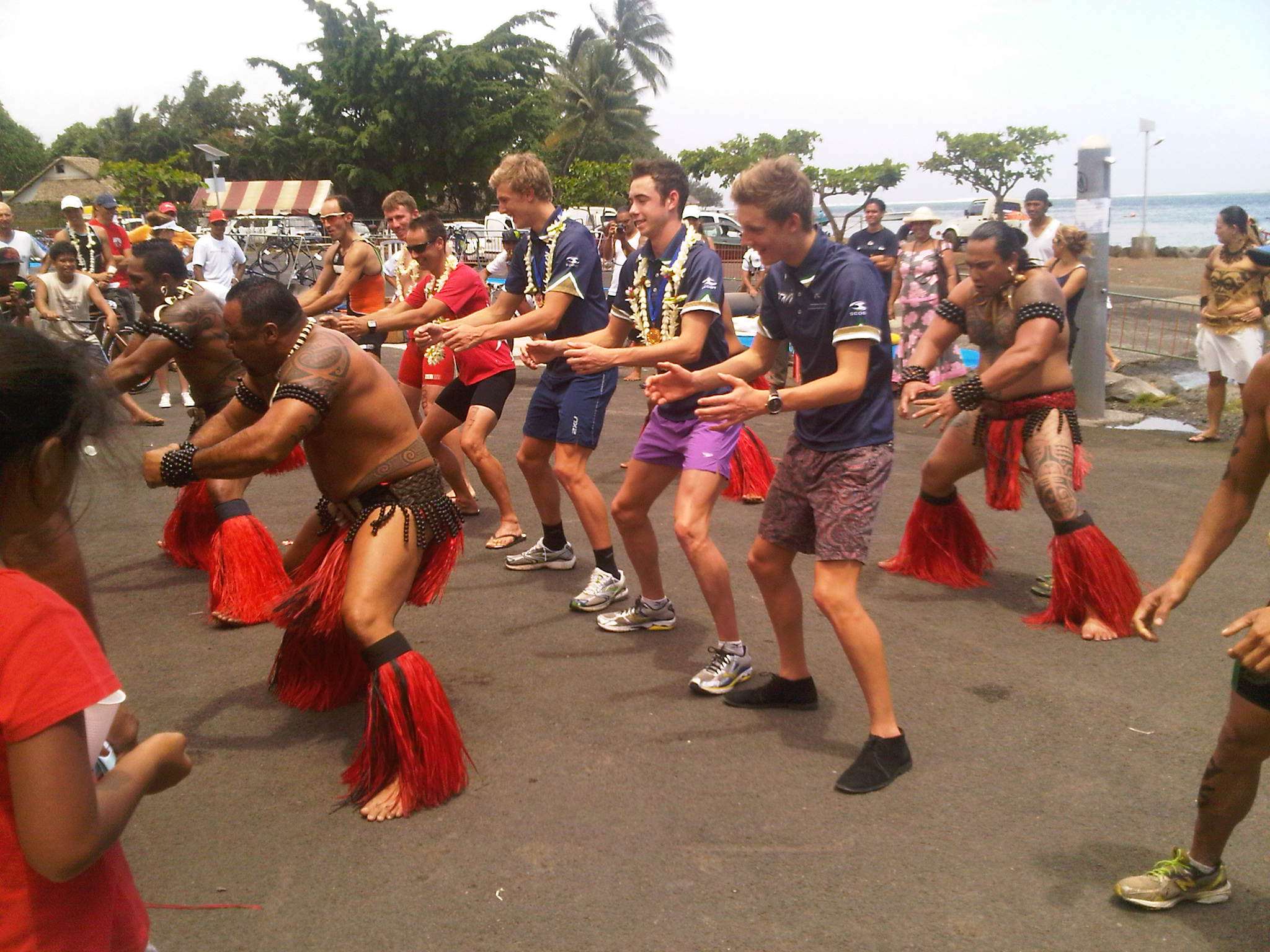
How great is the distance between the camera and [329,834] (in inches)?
133

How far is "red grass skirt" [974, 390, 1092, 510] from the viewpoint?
17.4ft

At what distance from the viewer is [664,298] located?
4.88 metres

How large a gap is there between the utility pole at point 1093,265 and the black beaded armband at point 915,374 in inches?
207

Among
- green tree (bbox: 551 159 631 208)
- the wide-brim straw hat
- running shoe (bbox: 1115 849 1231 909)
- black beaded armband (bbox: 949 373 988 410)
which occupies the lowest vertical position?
running shoe (bbox: 1115 849 1231 909)

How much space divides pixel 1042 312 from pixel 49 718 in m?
4.61

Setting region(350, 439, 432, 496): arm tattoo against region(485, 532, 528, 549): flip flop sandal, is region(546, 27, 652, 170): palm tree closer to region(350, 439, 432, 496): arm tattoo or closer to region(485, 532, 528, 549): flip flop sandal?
region(485, 532, 528, 549): flip flop sandal

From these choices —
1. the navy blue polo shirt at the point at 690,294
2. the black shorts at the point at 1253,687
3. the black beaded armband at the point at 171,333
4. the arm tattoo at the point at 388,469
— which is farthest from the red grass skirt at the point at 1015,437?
the black beaded armband at the point at 171,333

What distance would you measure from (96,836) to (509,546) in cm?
494

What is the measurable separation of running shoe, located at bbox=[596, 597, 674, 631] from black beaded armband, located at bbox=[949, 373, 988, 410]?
1668mm

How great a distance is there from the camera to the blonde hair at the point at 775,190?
11.8 ft

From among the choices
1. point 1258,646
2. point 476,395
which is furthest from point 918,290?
point 1258,646

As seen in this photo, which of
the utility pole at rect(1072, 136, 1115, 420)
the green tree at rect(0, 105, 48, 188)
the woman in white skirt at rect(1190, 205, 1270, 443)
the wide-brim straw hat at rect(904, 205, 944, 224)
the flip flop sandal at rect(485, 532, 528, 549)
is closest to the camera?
the flip flop sandal at rect(485, 532, 528, 549)

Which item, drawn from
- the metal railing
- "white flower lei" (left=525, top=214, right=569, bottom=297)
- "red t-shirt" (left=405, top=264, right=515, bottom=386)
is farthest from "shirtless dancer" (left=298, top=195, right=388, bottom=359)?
the metal railing

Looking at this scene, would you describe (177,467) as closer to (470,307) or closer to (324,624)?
(324,624)
